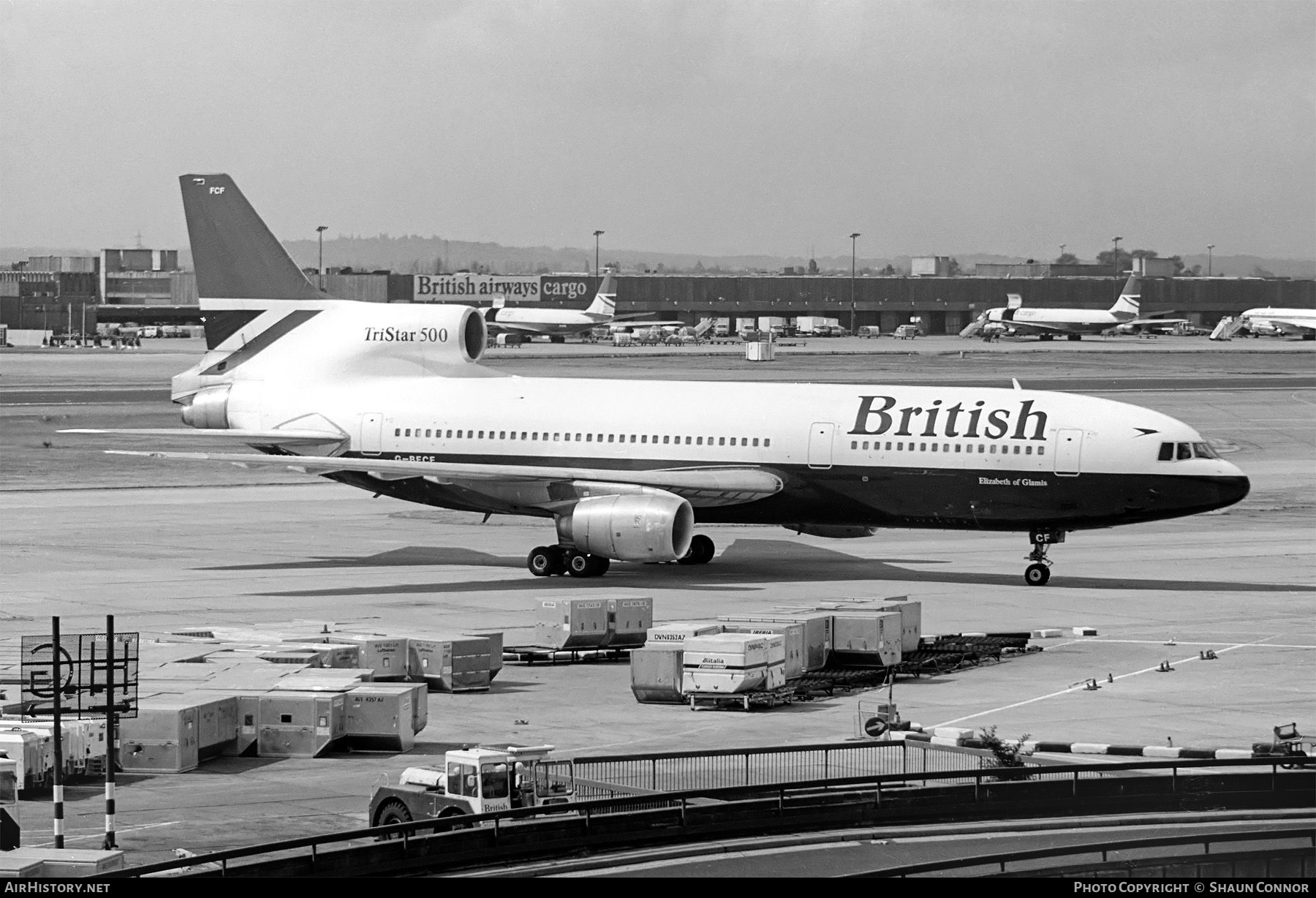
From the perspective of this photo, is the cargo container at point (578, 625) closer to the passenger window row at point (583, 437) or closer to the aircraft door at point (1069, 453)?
the passenger window row at point (583, 437)

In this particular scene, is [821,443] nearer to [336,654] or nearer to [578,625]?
[578,625]

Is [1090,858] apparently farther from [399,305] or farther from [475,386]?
[399,305]

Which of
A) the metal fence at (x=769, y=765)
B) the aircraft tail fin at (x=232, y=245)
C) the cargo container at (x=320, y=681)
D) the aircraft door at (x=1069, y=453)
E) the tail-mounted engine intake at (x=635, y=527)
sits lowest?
the metal fence at (x=769, y=765)

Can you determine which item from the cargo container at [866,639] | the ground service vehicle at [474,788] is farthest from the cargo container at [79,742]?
the cargo container at [866,639]

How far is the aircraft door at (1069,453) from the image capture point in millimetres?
49469

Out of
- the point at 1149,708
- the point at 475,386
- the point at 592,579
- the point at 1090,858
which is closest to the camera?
the point at 1090,858

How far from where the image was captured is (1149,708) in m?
34.4

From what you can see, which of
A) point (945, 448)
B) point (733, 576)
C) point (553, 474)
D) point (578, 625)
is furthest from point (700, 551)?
point (578, 625)

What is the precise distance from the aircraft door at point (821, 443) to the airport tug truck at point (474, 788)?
2623 cm

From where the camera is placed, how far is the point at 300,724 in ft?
102

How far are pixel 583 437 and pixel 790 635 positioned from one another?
17.2m

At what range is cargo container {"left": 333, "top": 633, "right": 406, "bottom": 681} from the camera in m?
36.3

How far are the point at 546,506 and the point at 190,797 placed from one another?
1025 inches

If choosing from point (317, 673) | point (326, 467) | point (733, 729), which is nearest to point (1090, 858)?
point (733, 729)
